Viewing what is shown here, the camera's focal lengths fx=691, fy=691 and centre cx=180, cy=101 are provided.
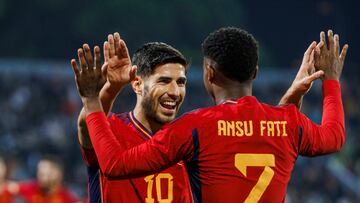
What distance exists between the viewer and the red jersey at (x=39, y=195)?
25.9ft

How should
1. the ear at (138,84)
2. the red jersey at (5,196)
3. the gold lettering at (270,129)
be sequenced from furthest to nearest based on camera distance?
the red jersey at (5,196), the ear at (138,84), the gold lettering at (270,129)

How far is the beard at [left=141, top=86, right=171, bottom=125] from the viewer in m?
3.80

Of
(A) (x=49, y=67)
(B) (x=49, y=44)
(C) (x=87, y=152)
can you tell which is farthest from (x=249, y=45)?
(B) (x=49, y=44)

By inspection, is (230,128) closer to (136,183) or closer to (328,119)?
(328,119)

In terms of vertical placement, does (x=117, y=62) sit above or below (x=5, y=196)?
above

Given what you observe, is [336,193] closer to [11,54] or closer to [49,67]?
[49,67]

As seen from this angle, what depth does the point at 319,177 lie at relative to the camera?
47.0 feet

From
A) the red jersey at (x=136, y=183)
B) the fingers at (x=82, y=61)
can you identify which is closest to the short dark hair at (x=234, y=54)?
the fingers at (x=82, y=61)

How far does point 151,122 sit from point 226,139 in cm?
113

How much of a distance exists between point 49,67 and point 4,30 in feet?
6.84

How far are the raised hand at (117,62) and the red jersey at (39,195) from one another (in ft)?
16.8

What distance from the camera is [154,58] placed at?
379 centimetres

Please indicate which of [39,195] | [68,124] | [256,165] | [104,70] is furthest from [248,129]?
[68,124]

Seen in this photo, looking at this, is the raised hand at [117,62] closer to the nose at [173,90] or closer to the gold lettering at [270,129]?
the gold lettering at [270,129]
